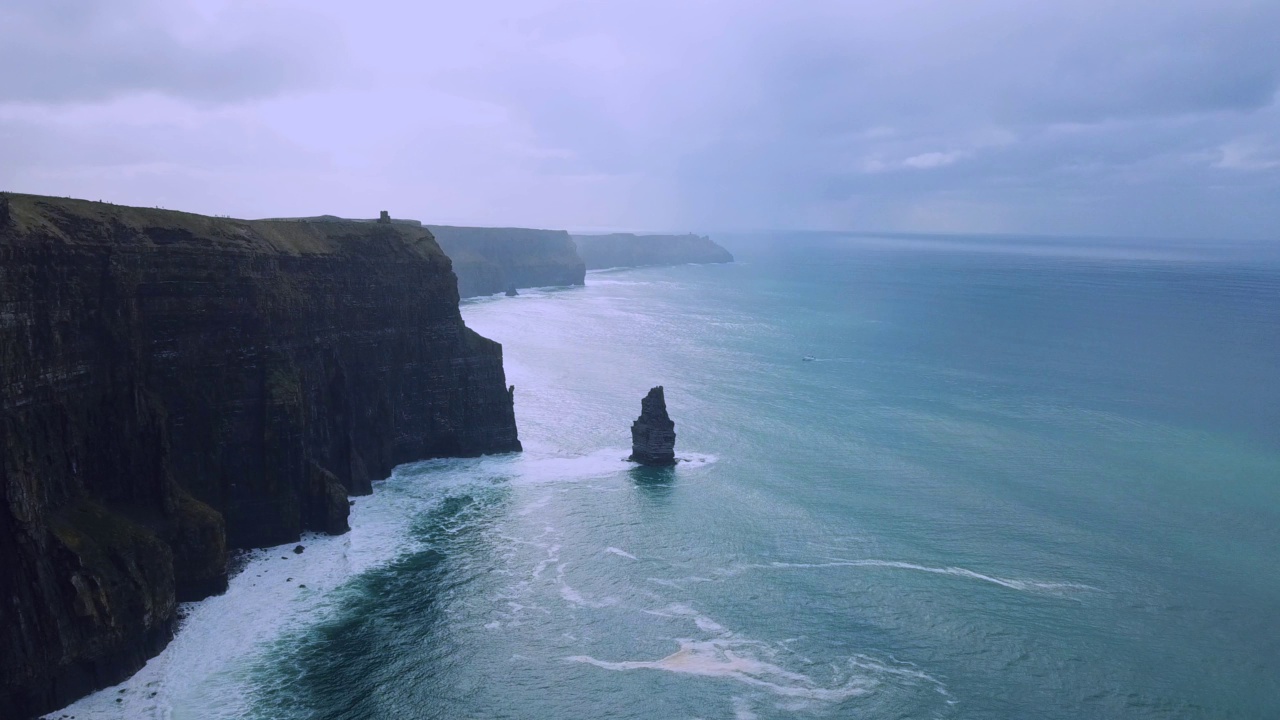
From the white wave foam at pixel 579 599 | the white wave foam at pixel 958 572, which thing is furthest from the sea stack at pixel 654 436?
the white wave foam at pixel 579 599

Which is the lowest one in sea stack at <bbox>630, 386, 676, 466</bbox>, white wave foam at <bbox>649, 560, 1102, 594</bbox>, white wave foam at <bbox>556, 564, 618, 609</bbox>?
white wave foam at <bbox>556, 564, 618, 609</bbox>

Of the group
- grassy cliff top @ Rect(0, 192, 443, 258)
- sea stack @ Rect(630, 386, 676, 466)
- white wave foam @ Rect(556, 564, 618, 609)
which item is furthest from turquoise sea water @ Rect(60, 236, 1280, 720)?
grassy cliff top @ Rect(0, 192, 443, 258)

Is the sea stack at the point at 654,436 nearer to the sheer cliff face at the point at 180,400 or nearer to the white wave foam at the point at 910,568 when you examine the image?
the sheer cliff face at the point at 180,400

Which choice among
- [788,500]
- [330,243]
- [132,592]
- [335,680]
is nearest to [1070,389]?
[788,500]

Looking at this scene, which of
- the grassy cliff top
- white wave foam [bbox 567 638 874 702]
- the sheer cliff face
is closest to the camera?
the sheer cliff face

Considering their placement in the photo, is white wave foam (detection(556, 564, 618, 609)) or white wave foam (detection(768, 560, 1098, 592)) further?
white wave foam (detection(768, 560, 1098, 592))

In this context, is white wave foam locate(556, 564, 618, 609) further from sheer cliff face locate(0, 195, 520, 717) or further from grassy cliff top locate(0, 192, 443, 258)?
grassy cliff top locate(0, 192, 443, 258)

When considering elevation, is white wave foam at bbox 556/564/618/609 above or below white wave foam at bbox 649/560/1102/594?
below
